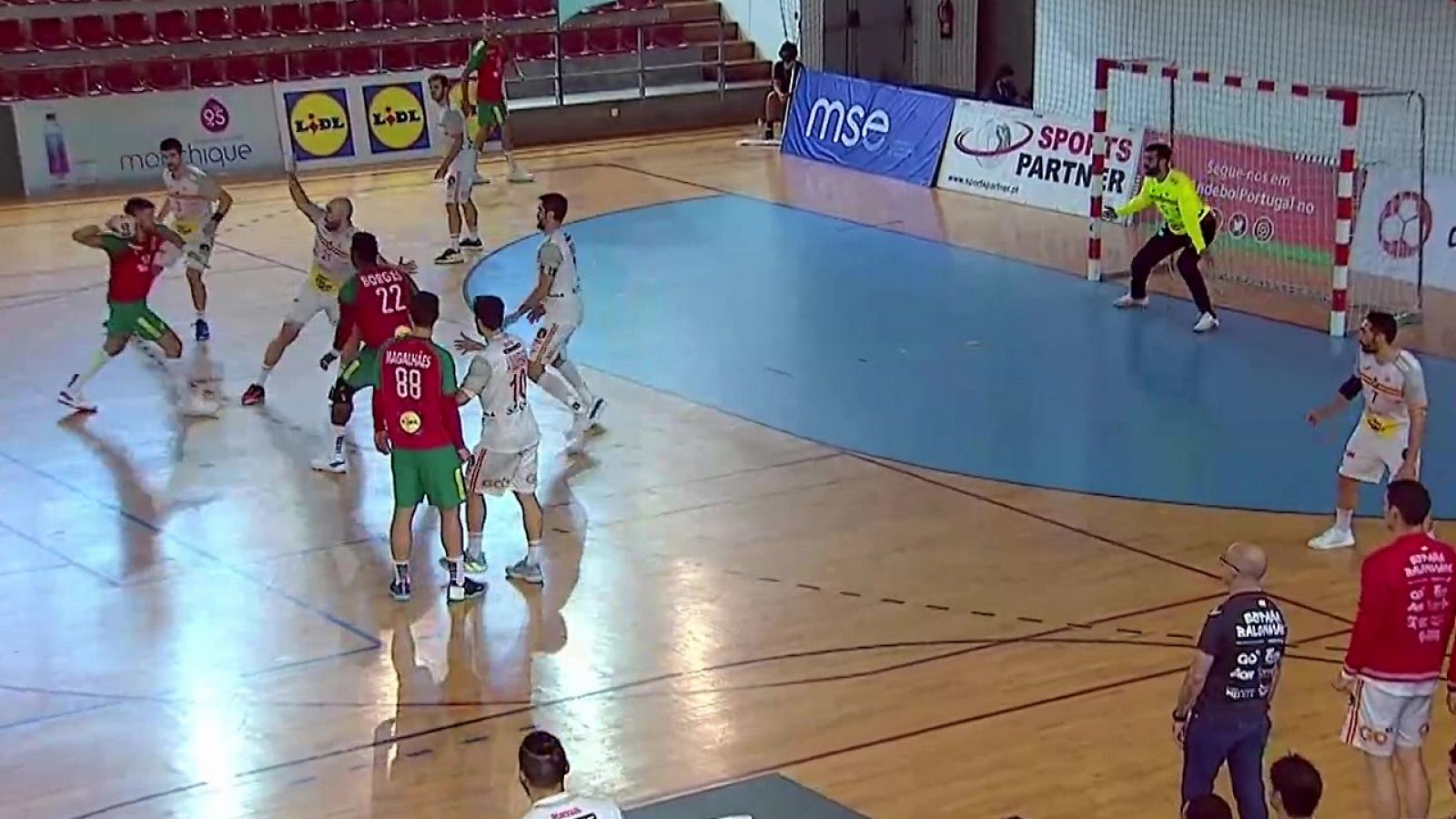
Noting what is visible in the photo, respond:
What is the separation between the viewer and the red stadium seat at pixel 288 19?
96.6ft

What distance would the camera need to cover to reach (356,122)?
2842 cm

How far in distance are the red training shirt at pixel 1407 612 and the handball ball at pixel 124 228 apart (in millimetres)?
10794

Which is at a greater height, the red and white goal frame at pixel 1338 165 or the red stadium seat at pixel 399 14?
the red stadium seat at pixel 399 14

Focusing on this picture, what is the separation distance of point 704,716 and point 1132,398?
7.05 metres

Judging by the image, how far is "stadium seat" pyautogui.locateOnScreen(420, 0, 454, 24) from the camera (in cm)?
3059

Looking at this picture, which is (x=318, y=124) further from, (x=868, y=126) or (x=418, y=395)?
(x=418, y=395)

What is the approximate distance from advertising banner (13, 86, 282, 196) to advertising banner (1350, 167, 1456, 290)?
1457 cm

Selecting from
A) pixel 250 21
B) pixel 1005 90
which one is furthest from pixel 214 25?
pixel 1005 90

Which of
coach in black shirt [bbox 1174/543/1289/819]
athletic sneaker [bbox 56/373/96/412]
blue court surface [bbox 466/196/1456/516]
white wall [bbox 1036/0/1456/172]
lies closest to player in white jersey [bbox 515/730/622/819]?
coach in black shirt [bbox 1174/543/1289/819]

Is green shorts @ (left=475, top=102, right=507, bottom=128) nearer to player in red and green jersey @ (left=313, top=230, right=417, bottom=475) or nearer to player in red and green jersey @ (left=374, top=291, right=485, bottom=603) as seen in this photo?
player in red and green jersey @ (left=313, top=230, right=417, bottom=475)

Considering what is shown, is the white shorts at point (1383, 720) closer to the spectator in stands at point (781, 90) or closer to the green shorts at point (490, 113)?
the green shorts at point (490, 113)

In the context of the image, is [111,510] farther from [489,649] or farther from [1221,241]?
[1221,241]

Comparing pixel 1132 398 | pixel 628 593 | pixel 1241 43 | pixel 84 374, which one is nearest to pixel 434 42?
pixel 1241 43

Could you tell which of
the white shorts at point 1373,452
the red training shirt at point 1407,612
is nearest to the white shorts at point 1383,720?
the red training shirt at point 1407,612
